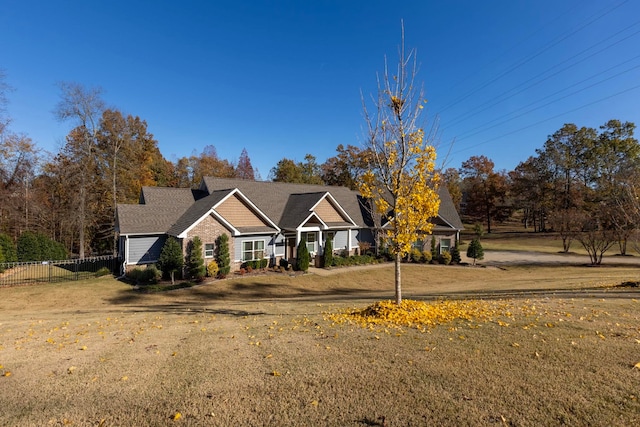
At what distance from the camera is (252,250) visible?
24.7 metres

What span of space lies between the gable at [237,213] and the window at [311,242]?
424 centimetres

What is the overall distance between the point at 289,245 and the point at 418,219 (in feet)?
61.7

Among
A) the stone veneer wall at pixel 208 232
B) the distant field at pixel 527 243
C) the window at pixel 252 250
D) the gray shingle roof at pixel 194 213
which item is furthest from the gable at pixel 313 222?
the distant field at pixel 527 243

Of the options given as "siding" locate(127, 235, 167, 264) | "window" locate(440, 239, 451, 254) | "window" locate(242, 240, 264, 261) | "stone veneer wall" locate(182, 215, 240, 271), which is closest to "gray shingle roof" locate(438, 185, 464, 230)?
"window" locate(440, 239, 451, 254)

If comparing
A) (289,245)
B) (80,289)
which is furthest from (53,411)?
(289,245)

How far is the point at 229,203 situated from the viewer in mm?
24297

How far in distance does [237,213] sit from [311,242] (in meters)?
6.92

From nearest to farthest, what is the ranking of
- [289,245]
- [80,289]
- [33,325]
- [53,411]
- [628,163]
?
[53,411]
[33,325]
[80,289]
[289,245]
[628,163]

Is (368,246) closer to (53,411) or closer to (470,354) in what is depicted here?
(470,354)

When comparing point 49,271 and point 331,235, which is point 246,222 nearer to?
point 331,235

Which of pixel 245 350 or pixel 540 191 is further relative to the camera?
pixel 540 191

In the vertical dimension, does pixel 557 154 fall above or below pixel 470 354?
above

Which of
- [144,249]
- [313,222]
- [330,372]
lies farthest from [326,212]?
[330,372]

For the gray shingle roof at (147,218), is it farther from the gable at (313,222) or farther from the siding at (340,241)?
the siding at (340,241)
